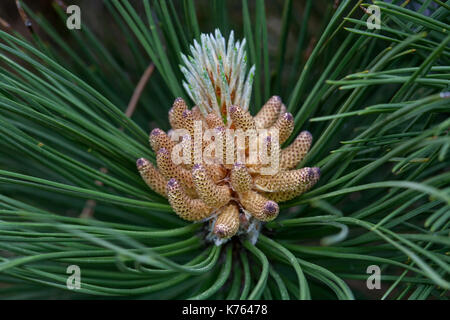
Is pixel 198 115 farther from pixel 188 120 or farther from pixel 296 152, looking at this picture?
pixel 296 152

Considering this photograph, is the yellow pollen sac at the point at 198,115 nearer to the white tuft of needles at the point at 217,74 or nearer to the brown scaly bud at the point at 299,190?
the white tuft of needles at the point at 217,74

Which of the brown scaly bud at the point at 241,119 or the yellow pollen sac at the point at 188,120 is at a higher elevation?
the yellow pollen sac at the point at 188,120

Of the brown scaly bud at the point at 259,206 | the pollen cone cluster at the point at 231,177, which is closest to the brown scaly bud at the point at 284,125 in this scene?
the pollen cone cluster at the point at 231,177

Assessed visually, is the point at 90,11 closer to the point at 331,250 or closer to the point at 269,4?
the point at 269,4

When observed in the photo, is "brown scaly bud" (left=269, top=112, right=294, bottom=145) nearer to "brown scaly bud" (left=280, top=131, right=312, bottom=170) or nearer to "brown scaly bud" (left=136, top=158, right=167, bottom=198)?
"brown scaly bud" (left=280, top=131, right=312, bottom=170)

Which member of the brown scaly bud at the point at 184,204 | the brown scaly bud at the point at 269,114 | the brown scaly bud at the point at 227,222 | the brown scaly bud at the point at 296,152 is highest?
the brown scaly bud at the point at 269,114

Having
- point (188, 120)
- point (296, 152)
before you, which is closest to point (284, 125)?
point (296, 152)
